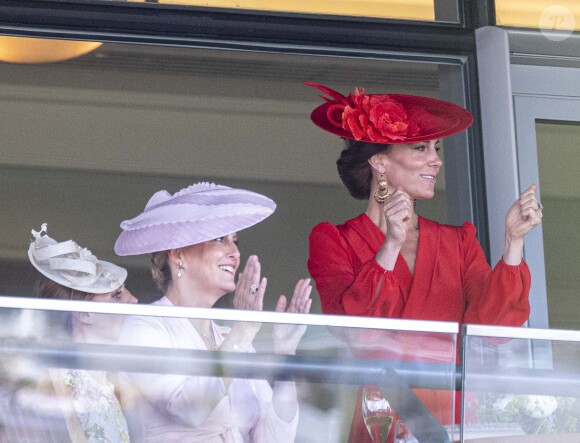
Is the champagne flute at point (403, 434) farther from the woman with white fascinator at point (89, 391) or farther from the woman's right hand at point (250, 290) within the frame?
the woman's right hand at point (250, 290)

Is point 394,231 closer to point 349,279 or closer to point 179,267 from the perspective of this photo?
point 349,279

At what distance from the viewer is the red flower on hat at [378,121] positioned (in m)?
2.44

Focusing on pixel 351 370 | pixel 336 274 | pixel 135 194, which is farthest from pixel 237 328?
pixel 135 194

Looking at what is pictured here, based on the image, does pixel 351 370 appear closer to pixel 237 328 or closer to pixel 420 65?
pixel 237 328

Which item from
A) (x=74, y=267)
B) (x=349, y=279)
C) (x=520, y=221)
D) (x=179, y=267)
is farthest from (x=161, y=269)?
(x=520, y=221)

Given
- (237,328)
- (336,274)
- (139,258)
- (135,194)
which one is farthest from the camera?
(135,194)

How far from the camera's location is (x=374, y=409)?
1.21 metres

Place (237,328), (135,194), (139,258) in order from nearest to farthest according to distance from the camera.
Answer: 1. (237,328)
2. (139,258)
3. (135,194)

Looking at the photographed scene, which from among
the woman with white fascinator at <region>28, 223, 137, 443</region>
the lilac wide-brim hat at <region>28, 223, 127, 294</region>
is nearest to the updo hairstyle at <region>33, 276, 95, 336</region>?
the lilac wide-brim hat at <region>28, 223, 127, 294</region>

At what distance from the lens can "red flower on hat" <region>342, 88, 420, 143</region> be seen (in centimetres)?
244

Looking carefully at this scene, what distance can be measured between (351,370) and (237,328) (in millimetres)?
145

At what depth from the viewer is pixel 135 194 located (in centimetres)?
286

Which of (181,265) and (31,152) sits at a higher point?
(31,152)

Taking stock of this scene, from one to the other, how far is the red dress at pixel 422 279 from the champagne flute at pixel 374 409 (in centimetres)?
94
